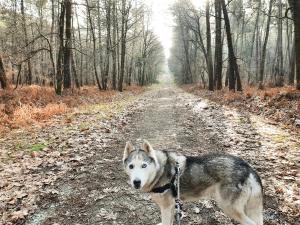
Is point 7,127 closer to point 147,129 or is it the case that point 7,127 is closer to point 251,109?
point 147,129

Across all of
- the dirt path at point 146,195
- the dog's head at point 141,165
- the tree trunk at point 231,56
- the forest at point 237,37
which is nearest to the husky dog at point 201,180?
the dog's head at point 141,165

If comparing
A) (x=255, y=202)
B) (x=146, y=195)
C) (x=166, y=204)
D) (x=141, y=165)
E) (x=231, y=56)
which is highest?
(x=231, y=56)

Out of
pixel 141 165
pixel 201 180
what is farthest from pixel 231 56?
pixel 141 165

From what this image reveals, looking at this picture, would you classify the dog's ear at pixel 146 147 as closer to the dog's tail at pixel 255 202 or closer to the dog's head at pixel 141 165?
the dog's head at pixel 141 165

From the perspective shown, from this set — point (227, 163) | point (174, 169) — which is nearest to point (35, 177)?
point (174, 169)

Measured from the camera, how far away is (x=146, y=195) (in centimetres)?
653

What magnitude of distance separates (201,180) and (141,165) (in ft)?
2.97

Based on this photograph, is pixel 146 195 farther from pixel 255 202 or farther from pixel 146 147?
pixel 255 202

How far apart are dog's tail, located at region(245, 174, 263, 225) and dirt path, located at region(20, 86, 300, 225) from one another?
3.16 ft

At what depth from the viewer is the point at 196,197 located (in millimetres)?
4789

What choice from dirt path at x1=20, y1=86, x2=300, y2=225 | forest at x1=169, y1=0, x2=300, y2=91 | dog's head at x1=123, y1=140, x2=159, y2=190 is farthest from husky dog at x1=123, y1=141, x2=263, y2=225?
forest at x1=169, y1=0, x2=300, y2=91

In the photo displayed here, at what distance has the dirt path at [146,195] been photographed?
571cm

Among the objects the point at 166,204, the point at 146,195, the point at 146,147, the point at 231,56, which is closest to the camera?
the point at 146,147

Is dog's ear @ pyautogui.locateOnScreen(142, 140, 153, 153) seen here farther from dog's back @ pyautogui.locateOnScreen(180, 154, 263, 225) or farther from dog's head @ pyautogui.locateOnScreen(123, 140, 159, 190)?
dog's back @ pyautogui.locateOnScreen(180, 154, 263, 225)
